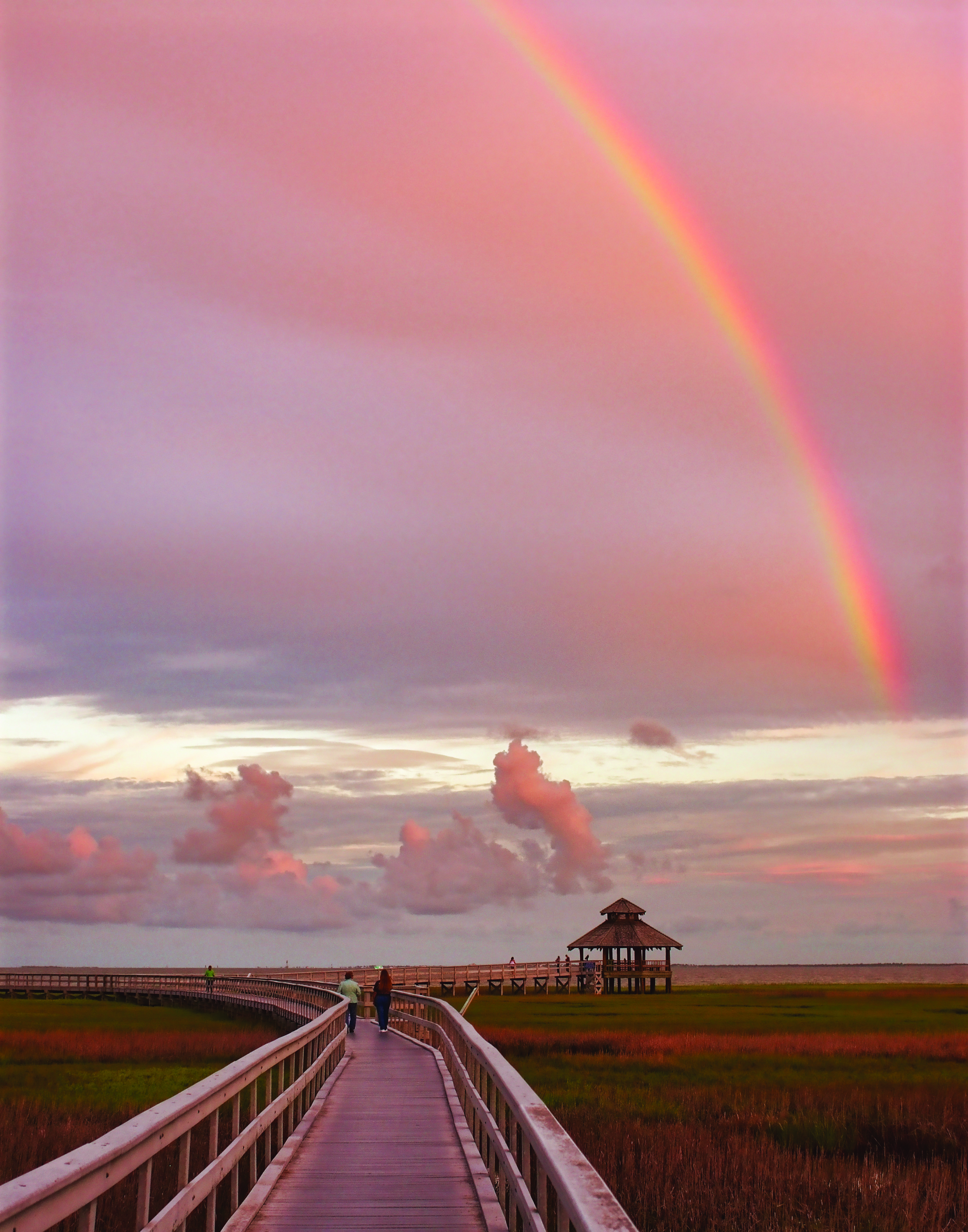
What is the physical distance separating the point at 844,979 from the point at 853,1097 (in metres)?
185

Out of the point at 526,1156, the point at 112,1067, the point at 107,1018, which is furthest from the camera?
the point at 107,1018

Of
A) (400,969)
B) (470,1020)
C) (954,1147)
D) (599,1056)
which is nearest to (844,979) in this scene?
(400,969)

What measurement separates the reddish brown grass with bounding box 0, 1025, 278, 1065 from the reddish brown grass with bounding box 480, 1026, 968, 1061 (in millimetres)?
7584

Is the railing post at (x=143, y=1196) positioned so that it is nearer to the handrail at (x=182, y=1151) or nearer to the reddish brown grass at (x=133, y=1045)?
the handrail at (x=182, y=1151)

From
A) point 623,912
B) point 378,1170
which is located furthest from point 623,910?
point 378,1170

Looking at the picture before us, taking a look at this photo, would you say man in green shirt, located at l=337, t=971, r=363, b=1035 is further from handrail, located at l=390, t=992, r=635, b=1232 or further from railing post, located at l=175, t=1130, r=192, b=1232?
railing post, located at l=175, t=1130, r=192, b=1232

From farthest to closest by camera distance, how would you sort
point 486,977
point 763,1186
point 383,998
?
point 486,977, point 383,998, point 763,1186

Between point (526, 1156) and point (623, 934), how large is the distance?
72.9 meters

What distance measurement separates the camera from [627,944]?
77.6 m

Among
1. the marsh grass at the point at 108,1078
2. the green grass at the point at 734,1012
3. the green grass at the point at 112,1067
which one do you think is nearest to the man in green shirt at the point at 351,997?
the marsh grass at the point at 108,1078

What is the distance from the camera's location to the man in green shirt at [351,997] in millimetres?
26875

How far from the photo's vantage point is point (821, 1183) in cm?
1591

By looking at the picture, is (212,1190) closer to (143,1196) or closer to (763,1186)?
(143,1196)

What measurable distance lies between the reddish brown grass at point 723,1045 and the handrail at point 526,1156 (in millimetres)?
21014
